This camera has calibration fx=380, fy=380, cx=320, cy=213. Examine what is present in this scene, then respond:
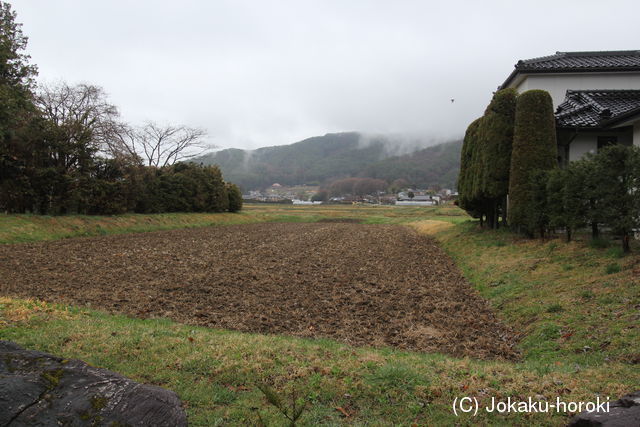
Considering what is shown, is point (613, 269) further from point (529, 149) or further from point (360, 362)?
point (529, 149)

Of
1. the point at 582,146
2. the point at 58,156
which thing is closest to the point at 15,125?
the point at 58,156

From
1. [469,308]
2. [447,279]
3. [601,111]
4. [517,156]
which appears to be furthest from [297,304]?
[601,111]

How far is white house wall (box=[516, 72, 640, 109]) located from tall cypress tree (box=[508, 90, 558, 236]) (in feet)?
24.5

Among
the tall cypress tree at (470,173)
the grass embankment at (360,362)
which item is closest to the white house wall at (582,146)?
the tall cypress tree at (470,173)

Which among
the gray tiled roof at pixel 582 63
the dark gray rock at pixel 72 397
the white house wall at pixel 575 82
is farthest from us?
the white house wall at pixel 575 82

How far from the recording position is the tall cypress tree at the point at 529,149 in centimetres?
1448

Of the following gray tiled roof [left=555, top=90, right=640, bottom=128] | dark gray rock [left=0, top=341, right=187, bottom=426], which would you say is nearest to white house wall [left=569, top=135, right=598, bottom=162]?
gray tiled roof [left=555, top=90, right=640, bottom=128]

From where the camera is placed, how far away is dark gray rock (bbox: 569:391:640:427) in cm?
238

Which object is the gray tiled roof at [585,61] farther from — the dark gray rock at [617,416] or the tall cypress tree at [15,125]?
the tall cypress tree at [15,125]

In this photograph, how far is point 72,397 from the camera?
2.39 metres

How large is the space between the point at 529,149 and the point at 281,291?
11306mm

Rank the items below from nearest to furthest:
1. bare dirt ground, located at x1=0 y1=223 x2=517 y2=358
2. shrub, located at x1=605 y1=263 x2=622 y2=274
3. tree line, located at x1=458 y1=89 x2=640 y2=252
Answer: bare dirt ground, located at x1=0 y1=223 x2=517 y2=358, shrub, located at x1=605 y1=263 x2=622 y2=274, tree line, located at x1=458 y1=89 x2=640 y2=252

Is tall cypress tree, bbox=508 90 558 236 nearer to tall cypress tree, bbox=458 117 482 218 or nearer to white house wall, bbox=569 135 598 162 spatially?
white house wall, bbox=569 135 598 162

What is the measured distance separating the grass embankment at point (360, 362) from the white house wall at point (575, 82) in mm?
16706
